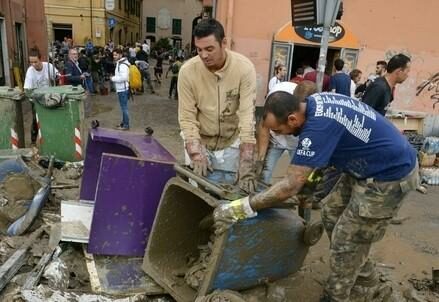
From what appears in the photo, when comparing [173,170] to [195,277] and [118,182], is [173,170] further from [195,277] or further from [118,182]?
[195,277]

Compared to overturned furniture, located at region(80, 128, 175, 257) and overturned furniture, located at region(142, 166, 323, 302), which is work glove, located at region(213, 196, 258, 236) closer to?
overturned furniture, located at region(142, 166, 323, 302)

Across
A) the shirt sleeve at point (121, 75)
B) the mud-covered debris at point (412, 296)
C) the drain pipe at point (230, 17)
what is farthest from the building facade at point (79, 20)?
the mud-covered debris at point (412, 296)

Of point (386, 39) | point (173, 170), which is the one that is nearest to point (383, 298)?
point (173, 170)

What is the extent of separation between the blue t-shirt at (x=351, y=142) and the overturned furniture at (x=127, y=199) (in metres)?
1.21

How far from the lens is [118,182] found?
299cm

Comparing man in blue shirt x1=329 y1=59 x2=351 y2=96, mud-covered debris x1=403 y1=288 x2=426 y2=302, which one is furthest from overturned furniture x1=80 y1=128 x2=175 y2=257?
man in blue shirt x1=329 y1=59 x2=351 y2=96

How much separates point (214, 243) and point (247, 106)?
120cm

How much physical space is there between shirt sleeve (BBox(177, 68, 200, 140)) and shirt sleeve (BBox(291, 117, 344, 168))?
117cm

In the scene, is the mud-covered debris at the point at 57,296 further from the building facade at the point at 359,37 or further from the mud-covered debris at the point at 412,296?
the building facade at the point at 359,37

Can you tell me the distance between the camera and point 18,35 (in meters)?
11.9

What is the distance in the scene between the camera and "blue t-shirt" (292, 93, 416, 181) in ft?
7.57

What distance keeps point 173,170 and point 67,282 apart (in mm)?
1128

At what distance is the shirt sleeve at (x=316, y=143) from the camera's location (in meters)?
2.29

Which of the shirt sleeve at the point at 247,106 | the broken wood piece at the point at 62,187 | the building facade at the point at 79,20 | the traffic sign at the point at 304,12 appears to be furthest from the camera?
the building facade at the point at 79,20
